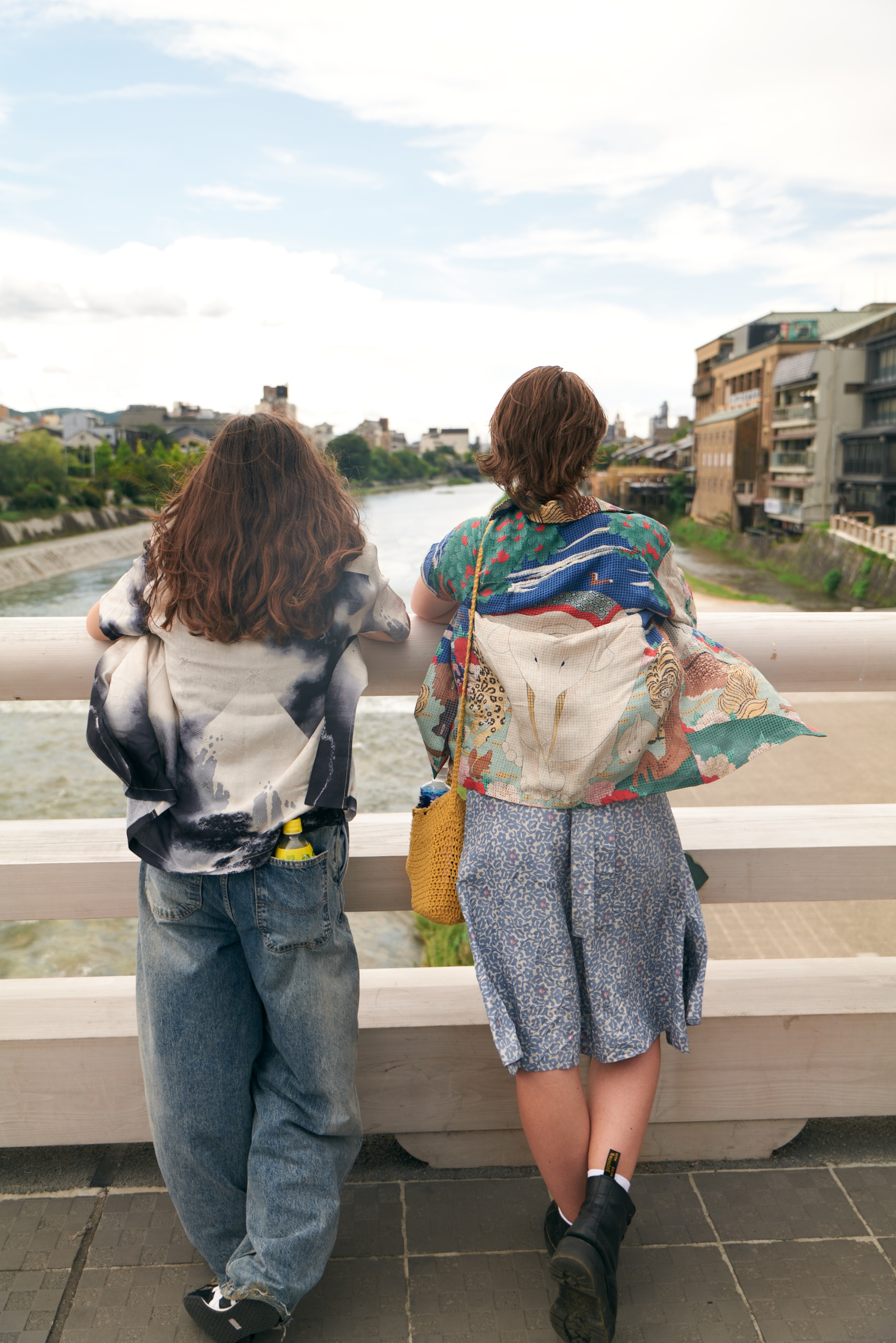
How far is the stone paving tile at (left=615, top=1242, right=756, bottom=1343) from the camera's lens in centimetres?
155

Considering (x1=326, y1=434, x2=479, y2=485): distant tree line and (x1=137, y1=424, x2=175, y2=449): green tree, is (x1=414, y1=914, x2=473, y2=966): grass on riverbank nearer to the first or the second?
(x1=326, y1=434, x2=479, y2=485): distant tree line

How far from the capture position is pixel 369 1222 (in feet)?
5.89

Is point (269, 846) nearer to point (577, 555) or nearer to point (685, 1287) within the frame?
point (577, 555)

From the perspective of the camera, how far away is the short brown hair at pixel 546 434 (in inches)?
56.1

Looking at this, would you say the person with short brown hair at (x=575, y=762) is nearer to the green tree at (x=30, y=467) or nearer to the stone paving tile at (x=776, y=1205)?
the stone paving tile at (x=776, y=1205)

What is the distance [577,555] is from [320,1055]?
891 mm

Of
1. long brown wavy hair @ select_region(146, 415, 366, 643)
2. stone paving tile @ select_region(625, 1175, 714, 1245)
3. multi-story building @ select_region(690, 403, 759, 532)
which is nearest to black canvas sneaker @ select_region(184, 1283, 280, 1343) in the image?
stone paving tile @ select_region(625, 1175, 714, 1245)

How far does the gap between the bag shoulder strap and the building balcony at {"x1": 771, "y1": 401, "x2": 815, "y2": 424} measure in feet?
181

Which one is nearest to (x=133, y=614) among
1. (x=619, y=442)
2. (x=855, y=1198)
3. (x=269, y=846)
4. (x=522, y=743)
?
(x=269, y=846)

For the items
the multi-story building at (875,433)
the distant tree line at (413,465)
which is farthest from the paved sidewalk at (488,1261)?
the distant tree line at (413,465)

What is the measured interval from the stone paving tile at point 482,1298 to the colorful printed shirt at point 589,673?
2.82 feet

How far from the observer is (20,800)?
16.1 metres

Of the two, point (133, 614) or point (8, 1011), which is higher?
point (133, 614)

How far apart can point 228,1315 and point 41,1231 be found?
1.59 ft
